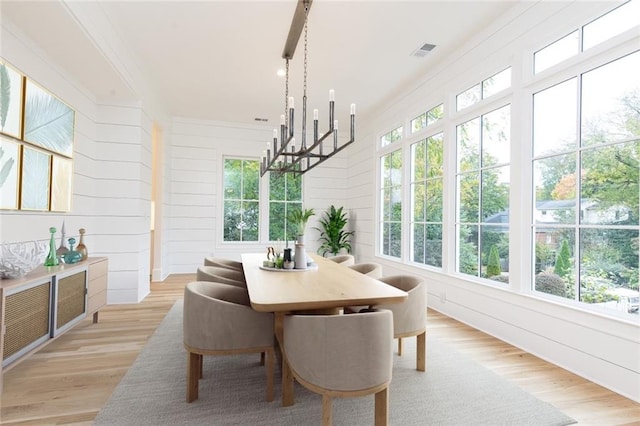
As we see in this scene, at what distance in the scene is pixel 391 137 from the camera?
18.4ft

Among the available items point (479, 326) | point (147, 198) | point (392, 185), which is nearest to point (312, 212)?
point (392, 185)

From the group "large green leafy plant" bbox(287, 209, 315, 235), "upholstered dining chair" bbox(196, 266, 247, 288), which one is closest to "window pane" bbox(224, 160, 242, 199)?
"large green leafy plant" bbox(287, 209, 315, 235)

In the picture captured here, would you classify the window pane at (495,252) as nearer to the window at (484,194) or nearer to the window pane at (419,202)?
the window at (484,194)

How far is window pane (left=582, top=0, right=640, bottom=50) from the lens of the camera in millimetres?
2264

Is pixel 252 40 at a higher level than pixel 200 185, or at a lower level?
higher

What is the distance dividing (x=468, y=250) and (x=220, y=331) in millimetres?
2944

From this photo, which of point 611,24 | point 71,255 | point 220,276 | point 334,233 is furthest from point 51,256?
point 334,233

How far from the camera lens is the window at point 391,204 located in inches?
211

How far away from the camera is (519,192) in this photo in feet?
10.0

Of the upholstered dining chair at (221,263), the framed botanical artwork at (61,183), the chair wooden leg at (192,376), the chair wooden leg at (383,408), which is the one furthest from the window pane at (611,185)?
the framed botanical artwork at (61,183)

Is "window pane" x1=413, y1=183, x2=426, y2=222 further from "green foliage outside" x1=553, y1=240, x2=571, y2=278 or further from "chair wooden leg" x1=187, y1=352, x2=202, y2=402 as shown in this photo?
"chair wooden leg" x1=187, y1=352, x2=202, y2=402

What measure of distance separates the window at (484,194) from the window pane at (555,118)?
→ 311 mm

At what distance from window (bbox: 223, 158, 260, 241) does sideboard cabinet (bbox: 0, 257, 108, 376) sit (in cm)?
343

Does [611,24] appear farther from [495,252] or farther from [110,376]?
[110,376]
